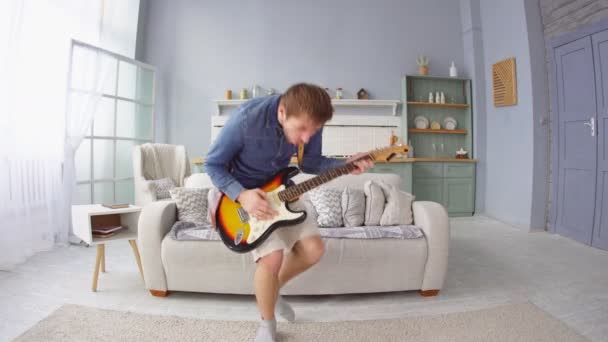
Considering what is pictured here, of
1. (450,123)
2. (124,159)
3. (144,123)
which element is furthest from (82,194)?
(450,123)

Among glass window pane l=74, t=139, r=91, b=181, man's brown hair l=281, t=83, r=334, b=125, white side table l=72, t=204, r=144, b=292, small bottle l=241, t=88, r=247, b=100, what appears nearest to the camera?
man's brown hair l=281, t=83, r=334, b=125

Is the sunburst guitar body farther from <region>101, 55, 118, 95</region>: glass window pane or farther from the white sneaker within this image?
<region>101, 55, 118, 95</region>: glass window pane

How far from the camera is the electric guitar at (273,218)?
1.41 m

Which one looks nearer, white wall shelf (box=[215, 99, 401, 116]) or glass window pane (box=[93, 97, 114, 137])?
glass window pane (box=[93, 97, 114, 137])

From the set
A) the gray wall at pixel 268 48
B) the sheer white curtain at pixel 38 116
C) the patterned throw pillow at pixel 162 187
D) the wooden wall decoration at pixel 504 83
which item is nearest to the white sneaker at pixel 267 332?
the patterned throw pillow at pixel 162 187

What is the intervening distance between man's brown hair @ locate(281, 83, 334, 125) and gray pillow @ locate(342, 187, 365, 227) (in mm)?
1265

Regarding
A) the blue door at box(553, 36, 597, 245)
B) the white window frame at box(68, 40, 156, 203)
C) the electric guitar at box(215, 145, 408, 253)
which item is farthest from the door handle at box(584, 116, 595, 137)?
the white window frame at box(68, 40, 156, 203)

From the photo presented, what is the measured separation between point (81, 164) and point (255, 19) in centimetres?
296

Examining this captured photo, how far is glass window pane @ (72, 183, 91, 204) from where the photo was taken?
11.4 ft

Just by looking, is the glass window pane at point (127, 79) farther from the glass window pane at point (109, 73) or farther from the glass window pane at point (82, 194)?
the glass window pane at point (82, 194)

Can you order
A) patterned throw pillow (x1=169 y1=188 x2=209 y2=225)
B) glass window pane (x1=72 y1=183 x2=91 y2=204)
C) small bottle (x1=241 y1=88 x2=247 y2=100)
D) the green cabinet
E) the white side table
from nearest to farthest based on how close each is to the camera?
the white side table
patterned throw pillow (x1=169 y1=188 x2=209 y2=225)
glass window pane (x1=72 y1=183 x2=91 y2=204)
the green cabinet
small bottle (x1=241 y1=88 x2=247 y2=100)

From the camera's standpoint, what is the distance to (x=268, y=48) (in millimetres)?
5031

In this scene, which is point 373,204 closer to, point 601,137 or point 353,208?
point 353,208

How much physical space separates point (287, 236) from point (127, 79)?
11.8ft
